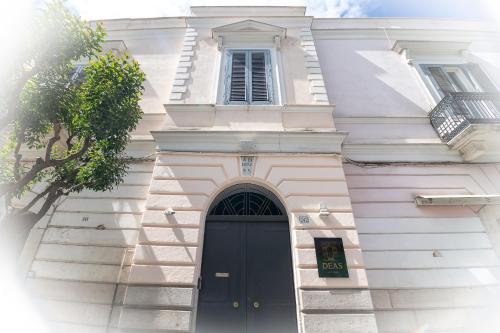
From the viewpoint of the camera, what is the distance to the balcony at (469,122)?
5.70 m

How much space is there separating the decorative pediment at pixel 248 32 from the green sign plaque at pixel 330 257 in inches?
256

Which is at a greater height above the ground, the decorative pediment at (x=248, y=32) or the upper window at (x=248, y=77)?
the decorative pediment at (x=248, y=32)

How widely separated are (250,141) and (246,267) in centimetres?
268

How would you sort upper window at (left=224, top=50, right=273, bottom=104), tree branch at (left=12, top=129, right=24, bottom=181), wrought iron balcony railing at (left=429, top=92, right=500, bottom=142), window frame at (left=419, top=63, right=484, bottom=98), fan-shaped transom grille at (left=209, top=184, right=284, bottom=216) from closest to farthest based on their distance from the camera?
tree branch at (left=12, top=129, right=24, bottom=181) → fan-shaped transom grille at (left=209, top=184, right=284, bottom=216) → wrought iron balcony railing at (left=429, top=92, right=500, bottom=142) → upper window at (left=224, top=50, right=273, bottom=104) → window frame at (left=419, top=63, right=484, bottom=98)

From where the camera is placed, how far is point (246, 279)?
4645mm

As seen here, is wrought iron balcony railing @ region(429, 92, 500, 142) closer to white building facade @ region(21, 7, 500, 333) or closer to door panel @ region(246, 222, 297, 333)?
white building facade @ region(21, 7, 500, 333)

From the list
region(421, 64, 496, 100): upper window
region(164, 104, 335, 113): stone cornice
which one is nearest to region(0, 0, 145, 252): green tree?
region(164, 104, 335, 113): stone cornice

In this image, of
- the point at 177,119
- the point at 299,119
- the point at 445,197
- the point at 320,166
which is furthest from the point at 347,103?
the point at 177,119

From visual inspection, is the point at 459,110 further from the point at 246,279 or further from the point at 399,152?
the point at 246,279

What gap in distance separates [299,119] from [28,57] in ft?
18.0

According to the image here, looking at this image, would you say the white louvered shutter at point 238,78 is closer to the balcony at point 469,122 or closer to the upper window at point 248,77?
the upper window at point 248,77

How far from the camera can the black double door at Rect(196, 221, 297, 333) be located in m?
4.30

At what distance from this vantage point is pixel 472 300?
4547 millimetres

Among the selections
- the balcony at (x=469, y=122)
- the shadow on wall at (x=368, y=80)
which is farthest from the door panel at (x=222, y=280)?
the balcony at (x=469, y=122)
